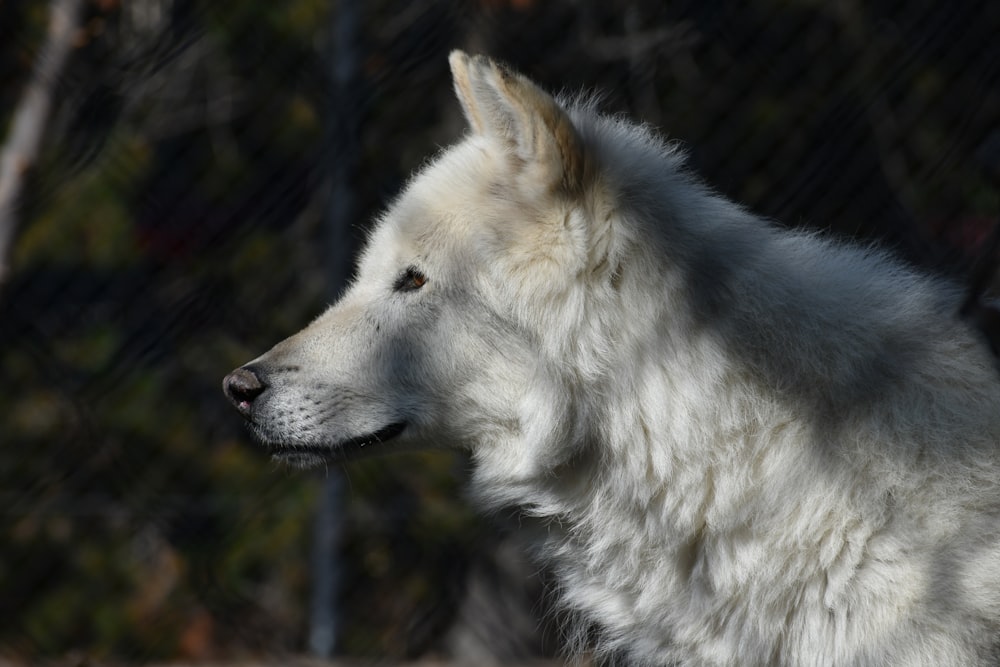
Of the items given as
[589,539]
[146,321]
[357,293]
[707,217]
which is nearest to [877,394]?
[707,217]

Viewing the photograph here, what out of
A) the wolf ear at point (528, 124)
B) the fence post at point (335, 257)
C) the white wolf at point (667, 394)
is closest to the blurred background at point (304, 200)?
the fence post at point (335, 257)

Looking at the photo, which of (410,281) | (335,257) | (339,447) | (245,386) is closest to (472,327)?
(410,281)

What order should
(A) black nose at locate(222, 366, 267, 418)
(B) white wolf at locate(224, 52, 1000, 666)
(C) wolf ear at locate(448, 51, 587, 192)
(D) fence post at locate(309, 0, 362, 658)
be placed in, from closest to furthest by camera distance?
(B) white wolf at locate(224, 52, 1000, 666) < (C) wolf ear at locate(448, 51, 587, 192) < (A) black nose at locate(222, 366, 267, 418) < (D) fence post at locate(309, 0, 362, 658)

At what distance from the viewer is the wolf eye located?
7.30 feet

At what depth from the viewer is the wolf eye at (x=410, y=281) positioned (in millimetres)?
2225

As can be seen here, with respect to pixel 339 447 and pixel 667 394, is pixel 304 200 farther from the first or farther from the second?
pixel 667 394

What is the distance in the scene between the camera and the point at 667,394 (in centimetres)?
202

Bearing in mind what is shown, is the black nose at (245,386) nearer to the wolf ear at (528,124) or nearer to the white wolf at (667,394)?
the white wolf at (667,394)

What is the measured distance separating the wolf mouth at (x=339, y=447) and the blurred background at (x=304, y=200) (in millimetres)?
1231

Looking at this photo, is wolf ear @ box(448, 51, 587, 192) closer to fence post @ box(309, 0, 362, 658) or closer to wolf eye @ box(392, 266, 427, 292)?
wolf eye @ box(392, 266, 427, 292)

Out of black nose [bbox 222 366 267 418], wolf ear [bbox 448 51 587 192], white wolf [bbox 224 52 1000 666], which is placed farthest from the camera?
black nose [bbox 222 366 267 418]

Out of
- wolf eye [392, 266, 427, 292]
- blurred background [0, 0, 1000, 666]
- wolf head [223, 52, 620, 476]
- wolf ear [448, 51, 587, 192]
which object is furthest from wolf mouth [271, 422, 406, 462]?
blurred background [0, 0, 1000, 666]

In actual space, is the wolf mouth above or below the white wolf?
below

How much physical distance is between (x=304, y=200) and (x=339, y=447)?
1806mm
